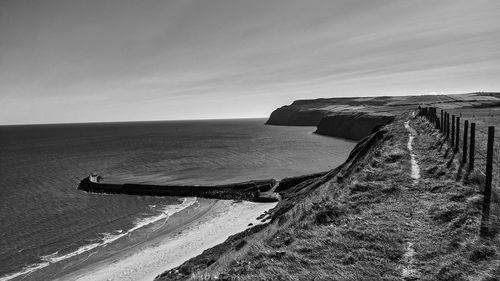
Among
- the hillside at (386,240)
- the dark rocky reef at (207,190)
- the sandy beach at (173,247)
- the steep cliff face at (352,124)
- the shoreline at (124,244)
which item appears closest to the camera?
the hillside at (386,240)

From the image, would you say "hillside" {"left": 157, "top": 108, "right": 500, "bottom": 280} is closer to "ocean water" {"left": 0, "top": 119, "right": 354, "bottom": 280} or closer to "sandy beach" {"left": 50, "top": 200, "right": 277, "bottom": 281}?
"sandy beach" {"left": 50, "top": 200, "right": 277, "bottom": 281}

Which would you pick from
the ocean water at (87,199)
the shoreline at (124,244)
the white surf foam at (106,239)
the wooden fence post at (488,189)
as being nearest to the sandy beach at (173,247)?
the shoreline at (124,244)

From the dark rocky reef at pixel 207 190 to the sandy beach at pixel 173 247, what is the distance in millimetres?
3171

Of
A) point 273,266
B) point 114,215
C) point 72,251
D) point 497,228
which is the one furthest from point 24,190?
point 497,228

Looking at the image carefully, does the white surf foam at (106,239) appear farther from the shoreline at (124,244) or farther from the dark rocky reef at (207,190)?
the dark rocky reef at (207,190)

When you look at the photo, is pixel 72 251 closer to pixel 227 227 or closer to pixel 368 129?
pixel 227 227

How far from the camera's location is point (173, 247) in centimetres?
2538

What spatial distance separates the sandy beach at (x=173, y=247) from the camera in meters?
21.5

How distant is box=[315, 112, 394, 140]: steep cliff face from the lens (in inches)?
4193

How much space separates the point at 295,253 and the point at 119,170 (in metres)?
62.2

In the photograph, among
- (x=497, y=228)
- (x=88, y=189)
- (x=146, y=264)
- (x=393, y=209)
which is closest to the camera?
(x=497, y=228)

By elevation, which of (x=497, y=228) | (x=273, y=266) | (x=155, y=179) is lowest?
(x=155, y=179)

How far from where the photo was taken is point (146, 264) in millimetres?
22359

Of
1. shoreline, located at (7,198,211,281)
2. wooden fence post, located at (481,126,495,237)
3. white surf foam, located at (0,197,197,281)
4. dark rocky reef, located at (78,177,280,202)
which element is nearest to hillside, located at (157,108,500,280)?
wooden fence post, located at (481,126,495,237)
